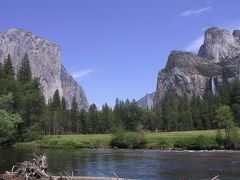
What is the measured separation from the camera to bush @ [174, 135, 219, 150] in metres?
100

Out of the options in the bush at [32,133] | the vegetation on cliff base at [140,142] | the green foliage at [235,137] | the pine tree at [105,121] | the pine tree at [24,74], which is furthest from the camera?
the pine tree at [105,121]

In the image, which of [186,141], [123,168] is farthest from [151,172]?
[186,141]

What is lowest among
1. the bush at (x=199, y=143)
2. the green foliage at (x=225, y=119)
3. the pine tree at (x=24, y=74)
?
the bush at (x=199, y=143)

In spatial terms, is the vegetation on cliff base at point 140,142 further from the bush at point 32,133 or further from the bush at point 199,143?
the bush at point 32,133

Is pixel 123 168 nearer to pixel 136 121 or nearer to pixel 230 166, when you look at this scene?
pixel 230 166

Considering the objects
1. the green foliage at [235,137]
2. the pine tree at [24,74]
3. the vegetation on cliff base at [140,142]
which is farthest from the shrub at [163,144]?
A: the pine tree at [24,74]

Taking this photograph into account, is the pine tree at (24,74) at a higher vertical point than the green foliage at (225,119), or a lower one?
higher

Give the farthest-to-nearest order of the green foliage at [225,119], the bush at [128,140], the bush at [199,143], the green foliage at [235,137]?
the bush at [128,140] < the green foliage at [225,119] < the bush at [199,143] < the green foliage at [235,137]

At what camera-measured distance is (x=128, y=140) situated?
363 ft

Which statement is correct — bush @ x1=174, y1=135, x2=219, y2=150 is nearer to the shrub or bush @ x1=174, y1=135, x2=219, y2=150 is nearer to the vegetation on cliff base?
the vegetation on cliff base

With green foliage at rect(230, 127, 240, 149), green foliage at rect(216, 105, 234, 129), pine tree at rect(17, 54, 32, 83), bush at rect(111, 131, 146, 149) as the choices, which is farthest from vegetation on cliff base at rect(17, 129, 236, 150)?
pine tree at rect(17, 54, 32, 83)

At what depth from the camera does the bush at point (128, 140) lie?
4321 inches

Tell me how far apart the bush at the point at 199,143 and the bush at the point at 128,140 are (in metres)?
10.1

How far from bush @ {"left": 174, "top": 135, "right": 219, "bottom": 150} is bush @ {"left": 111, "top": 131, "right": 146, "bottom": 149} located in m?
10.1
